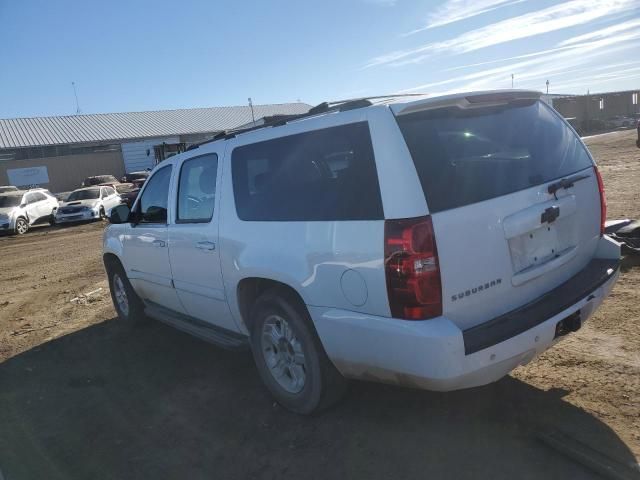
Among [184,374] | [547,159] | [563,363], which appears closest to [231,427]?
[184,374]

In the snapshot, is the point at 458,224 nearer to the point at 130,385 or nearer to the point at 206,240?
the point at 206,240

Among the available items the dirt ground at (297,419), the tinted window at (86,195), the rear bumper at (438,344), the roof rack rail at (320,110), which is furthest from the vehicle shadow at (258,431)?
the tinted window at (86,195)

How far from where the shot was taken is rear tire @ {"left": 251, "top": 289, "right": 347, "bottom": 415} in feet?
11.3

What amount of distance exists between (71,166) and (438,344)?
49579mm

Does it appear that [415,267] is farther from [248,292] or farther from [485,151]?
[248,292]

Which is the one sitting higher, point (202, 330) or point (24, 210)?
point (24, 210)

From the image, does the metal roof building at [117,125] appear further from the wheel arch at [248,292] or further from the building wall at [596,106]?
the wheel arch at [248,292]

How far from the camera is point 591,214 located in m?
3.59

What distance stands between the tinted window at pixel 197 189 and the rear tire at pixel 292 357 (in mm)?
1023

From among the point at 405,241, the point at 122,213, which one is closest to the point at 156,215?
the point at 122,213

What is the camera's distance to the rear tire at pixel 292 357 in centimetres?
344

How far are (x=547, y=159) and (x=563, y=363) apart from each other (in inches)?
64.0

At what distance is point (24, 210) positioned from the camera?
21516 millimetres

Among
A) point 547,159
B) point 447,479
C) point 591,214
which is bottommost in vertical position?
Answer: point 447,479
